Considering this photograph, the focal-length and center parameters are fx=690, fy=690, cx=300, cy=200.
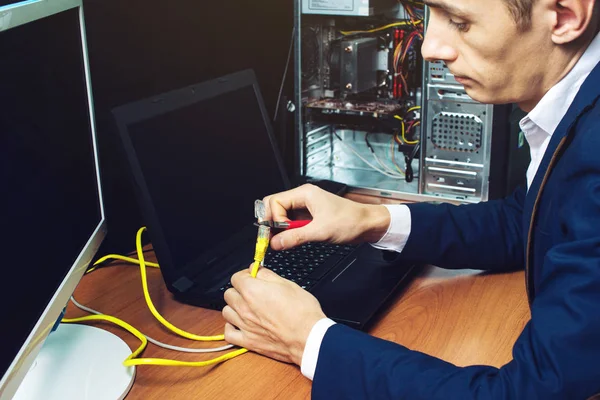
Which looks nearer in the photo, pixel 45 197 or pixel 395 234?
pixel 45 197

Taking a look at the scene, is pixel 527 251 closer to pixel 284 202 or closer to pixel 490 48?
pixel 490 48

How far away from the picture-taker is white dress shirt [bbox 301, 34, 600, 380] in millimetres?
880

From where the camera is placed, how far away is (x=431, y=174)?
5.24ft

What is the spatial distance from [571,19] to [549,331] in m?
0.39

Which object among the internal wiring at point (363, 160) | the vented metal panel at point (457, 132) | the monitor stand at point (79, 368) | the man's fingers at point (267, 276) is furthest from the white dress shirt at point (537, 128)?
the internal wiring at point (363, 160)

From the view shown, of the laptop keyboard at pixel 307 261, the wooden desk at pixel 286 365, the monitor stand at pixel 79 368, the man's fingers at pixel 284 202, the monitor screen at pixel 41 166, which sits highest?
the monitor screen at pixel 41 166

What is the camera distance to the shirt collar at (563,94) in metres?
0.90

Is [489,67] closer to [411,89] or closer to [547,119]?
[547,119]

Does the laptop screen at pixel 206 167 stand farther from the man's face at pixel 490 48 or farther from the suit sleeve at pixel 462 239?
the man's face at pixel 490 48

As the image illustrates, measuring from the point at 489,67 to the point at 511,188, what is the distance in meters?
0.66

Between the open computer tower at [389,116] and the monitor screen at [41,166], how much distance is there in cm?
76

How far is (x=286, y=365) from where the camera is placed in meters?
0.93

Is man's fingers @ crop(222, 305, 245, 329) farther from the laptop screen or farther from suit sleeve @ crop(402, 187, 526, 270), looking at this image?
suit sleeve @ crop(402, 187, 526, 270)

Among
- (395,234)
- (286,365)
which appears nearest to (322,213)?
(395,234)
